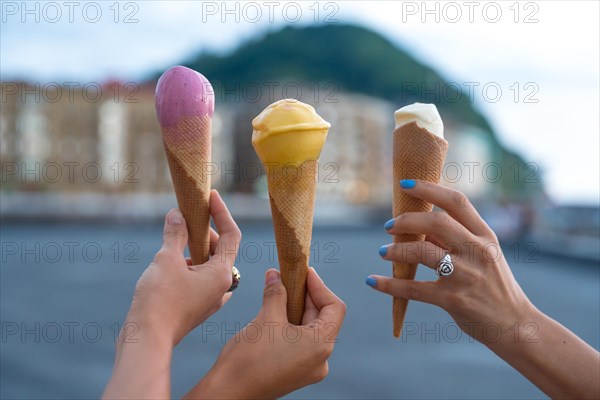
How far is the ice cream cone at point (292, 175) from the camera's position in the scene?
1.60 m

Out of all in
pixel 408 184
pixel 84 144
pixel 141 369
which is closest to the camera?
pixel 141 369

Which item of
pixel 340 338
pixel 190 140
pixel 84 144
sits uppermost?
pixel 84 144

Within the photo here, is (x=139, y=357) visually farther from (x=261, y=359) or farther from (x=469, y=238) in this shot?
(x=469, y=238)

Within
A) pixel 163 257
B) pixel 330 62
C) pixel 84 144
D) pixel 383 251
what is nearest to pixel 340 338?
pixel 383 251

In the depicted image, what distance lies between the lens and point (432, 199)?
4.89 ft

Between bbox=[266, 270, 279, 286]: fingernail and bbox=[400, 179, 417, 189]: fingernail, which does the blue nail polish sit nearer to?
bbox=[400, 179, 417, 189]: fingernail

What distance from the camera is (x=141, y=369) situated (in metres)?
1.27

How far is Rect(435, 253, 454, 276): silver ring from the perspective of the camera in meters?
1.42

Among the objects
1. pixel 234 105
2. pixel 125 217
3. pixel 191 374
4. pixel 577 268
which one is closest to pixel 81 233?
pixel 125 217

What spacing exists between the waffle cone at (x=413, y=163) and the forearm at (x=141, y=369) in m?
0.71

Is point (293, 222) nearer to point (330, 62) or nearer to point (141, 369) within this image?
point (141, 369)

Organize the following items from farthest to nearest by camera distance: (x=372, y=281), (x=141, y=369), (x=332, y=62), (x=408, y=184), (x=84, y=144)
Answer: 1. (x=332, y=62)
2. (x=84, y=144)
3. (x=372, y=281)
4. (x=408, y=184)
5. (x=141, y=369)

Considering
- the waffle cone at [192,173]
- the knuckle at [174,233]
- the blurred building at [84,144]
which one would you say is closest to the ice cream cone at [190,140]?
the waffle cone at [192,173]

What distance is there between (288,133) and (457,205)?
451 millimetres
